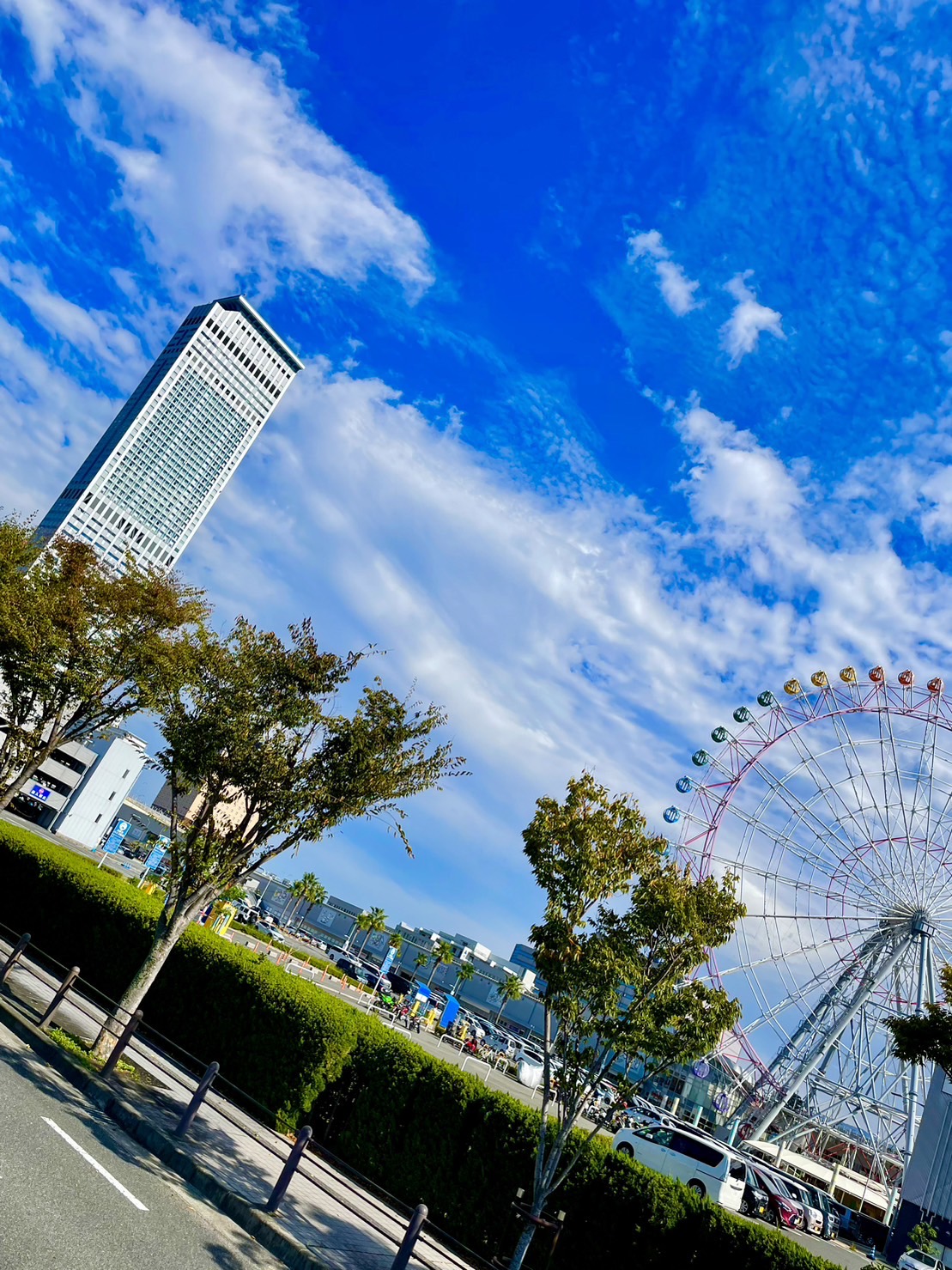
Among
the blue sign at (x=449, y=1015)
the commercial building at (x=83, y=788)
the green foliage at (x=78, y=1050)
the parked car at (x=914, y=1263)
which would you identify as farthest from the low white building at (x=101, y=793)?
the parked car at (x=914, y=1263)

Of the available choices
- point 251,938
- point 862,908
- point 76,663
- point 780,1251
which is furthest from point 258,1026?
Answer: point 862,908

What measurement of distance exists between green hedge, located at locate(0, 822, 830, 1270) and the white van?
7.06 meters

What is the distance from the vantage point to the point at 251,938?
4128cm

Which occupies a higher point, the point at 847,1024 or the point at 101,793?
the point at 847,1024

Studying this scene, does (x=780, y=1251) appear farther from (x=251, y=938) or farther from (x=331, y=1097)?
(x=251, y=938)

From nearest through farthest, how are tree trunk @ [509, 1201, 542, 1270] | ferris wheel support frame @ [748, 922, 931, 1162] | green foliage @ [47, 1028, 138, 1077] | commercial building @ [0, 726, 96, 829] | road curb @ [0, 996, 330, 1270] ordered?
road curb @ [0, 996, 330, 1270], tree trunk @ [509, 1201, 542, 1270], green foliage @ [47, 1028, 138, 1077], ferris wheel support frame @ [748, 922, 931, 1162], commercial building @ [0, 726, 96, 829]

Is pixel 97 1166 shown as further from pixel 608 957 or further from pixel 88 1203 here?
pixel 608 957

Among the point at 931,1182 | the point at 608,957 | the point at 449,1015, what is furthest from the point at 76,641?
the point at 449,1015

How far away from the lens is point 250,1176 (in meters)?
10.2

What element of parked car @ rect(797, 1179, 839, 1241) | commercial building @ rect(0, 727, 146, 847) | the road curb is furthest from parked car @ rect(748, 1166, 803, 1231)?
commercial building @ rect(0, 727, 146, 847)

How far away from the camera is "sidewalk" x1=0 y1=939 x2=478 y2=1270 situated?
880 centimetres

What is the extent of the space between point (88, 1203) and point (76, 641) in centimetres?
1789

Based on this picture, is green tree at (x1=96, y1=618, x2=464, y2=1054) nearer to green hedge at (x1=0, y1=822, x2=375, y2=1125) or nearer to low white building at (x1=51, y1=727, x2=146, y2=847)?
green hedge at (x1=0, y1=822, x2=375, y2=1125)

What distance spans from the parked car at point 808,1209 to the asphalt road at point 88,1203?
23.4 metres
